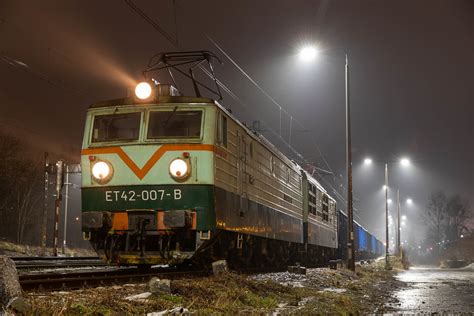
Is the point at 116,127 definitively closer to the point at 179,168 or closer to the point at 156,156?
the point at 156,156

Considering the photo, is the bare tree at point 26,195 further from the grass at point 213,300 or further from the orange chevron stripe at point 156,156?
the grass at point 213,300

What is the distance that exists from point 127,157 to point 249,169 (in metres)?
3.48

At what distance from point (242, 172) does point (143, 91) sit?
292 centimetres

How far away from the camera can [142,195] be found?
36.3ft

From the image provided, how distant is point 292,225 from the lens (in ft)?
62.2

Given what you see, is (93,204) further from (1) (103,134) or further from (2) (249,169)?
(2) (249,169)

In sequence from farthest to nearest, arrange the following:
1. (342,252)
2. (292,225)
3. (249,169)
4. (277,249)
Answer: (342,252) < (292,225) < (277,249) < (249,169)

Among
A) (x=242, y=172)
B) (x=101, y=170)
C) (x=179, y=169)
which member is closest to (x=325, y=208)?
(x=242, y=172)

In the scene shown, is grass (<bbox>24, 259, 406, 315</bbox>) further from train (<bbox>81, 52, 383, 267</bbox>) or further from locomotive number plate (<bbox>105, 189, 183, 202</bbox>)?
locomotive number plate (<bbox>105, 189, 183, 202</bbox>)

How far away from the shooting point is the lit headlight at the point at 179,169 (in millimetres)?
10962

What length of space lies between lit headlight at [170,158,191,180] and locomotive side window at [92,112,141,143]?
3.51ft

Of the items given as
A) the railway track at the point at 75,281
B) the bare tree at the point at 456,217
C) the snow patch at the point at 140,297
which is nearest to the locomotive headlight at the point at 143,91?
the railway track at the point at 75,281

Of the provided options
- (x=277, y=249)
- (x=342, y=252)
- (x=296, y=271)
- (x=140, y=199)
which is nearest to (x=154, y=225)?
(x=140, y=199)

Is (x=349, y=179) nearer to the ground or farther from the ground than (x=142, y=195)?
farther from the ground
